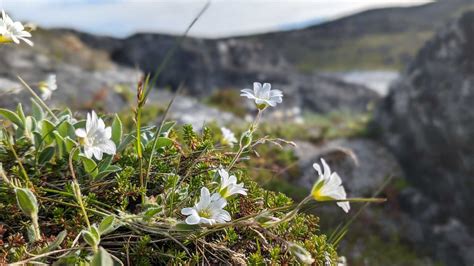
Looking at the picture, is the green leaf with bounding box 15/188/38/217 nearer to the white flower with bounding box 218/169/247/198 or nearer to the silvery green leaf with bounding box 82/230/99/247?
the silvery green leaf with bounding box 82/230/99/247

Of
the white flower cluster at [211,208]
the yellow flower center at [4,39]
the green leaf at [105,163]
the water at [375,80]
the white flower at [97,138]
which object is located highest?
the yellow flower center at [4,39]

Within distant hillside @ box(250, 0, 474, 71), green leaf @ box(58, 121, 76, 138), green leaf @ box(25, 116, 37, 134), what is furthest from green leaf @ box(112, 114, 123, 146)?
distant hillside @ box(250, 0, 474, 71)

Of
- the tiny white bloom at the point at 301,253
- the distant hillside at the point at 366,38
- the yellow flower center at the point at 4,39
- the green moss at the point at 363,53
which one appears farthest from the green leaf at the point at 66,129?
the distant hillside at the point at 366,38

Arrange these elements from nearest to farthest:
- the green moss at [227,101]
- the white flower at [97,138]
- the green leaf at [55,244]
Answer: the green leaf at [55,244] < the white flower at [97,138] < the green moss at [227,101]

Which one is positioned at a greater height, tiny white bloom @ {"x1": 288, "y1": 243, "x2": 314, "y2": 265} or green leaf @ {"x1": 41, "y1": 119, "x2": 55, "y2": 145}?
tiny white bloom @ {"x1": 288, "y1": 243, "x2": 314, "y2": 265}

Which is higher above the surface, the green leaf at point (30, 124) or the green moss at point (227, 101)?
the green leaf at point (30, 124)

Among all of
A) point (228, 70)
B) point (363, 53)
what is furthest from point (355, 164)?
point (363, 53)

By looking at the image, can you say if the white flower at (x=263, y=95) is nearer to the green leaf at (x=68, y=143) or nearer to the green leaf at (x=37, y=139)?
the green leaf at (x=68, y=143)

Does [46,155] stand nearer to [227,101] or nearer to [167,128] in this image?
[167,128]
